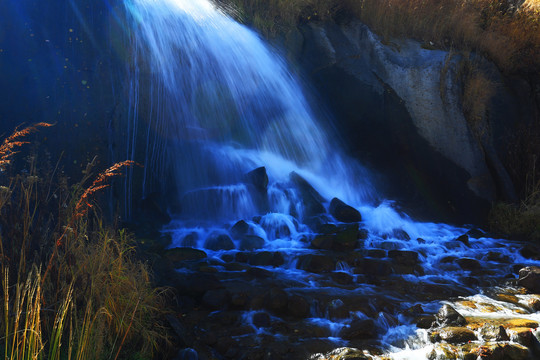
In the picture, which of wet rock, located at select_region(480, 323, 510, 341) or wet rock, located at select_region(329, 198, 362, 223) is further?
wet rock, located at select_region(329, 198, 362, 223)

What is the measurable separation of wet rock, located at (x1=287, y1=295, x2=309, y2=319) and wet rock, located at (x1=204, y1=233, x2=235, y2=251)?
2.33 m

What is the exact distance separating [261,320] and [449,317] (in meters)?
1.96

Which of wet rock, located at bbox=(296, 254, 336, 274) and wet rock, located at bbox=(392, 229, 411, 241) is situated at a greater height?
wet rock, located at bbox=(392, 229, 411, 241)

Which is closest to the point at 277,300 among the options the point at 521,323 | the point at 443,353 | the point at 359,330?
the point at 359,330

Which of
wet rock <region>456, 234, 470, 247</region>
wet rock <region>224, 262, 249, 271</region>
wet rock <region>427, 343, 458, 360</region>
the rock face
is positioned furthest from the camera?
the rock face

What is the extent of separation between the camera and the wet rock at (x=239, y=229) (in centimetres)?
719

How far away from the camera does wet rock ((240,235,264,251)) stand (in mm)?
6777

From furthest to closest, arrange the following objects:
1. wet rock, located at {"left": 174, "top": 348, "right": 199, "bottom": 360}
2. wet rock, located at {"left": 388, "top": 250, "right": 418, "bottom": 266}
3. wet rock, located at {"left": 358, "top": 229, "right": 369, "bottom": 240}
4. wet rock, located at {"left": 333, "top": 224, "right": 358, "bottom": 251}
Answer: wet rock, located at {"left": 358, "top": 229, "right": 369, "bottom": 240}
wet rock, located at {"left": 333, "top": 224, "right": 358, "bottom": 251}
wet rock, located at {"left": 388, "top": 250, "right": 418, "bottom": 266}
wet rock, located at {"left": 174, "top": 348, "right": 199, "bottom": 360}

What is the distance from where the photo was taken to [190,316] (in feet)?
14.7

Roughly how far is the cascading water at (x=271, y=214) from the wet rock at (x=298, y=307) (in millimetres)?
12

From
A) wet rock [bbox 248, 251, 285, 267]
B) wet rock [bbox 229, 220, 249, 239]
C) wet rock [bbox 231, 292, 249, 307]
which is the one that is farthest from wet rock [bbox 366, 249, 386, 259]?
wet rock [bbox 231, 292, 249, 307]

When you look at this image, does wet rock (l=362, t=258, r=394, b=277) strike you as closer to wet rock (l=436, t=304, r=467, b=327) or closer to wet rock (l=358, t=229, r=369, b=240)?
wet rock (l=358, t=229, r=369, b=240)

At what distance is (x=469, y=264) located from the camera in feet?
20.9

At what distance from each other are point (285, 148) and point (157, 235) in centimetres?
412
